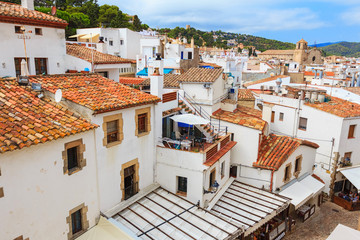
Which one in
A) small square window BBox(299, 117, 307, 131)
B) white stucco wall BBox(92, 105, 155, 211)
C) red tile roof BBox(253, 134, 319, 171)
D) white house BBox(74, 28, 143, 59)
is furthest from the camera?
white house BBox(74, 28, 143, 59)

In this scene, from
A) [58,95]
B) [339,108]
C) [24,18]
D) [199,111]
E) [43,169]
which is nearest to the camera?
[43,169]

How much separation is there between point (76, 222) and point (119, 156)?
3.74m

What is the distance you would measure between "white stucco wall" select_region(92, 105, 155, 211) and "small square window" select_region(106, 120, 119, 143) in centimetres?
39

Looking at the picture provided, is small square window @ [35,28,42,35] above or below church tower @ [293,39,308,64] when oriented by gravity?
below

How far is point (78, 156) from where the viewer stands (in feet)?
39.4

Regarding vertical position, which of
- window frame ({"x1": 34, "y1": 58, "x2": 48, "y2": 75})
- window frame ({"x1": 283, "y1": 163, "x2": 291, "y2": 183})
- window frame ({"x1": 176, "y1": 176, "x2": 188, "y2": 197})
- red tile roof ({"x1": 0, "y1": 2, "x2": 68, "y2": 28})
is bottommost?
window frame ({"x1": 283, "y1": 163, "x2": 291, "y2": 183})

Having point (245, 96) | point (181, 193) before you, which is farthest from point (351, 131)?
point (181, 193)

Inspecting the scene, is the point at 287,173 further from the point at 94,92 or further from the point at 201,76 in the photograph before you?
the point at 94,92

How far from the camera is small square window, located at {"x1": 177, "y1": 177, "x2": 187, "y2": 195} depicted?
16562 mm

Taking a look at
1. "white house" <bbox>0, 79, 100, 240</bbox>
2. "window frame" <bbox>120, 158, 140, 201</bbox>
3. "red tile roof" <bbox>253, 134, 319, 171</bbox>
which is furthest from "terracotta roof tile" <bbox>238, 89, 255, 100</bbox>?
"white house" <bbox>0, 79, 100, 240</bbox>

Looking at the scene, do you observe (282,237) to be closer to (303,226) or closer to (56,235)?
(303,226)

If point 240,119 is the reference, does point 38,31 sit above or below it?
above

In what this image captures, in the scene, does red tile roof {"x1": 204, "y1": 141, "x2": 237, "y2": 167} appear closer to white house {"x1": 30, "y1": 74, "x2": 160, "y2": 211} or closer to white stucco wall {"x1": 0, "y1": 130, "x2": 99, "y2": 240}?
white house {"x1": 30, "y1": 74, "x2": 160, "y2": 211}

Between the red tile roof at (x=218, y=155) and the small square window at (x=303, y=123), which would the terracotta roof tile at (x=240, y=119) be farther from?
the small square window at (x=303, y=123)
